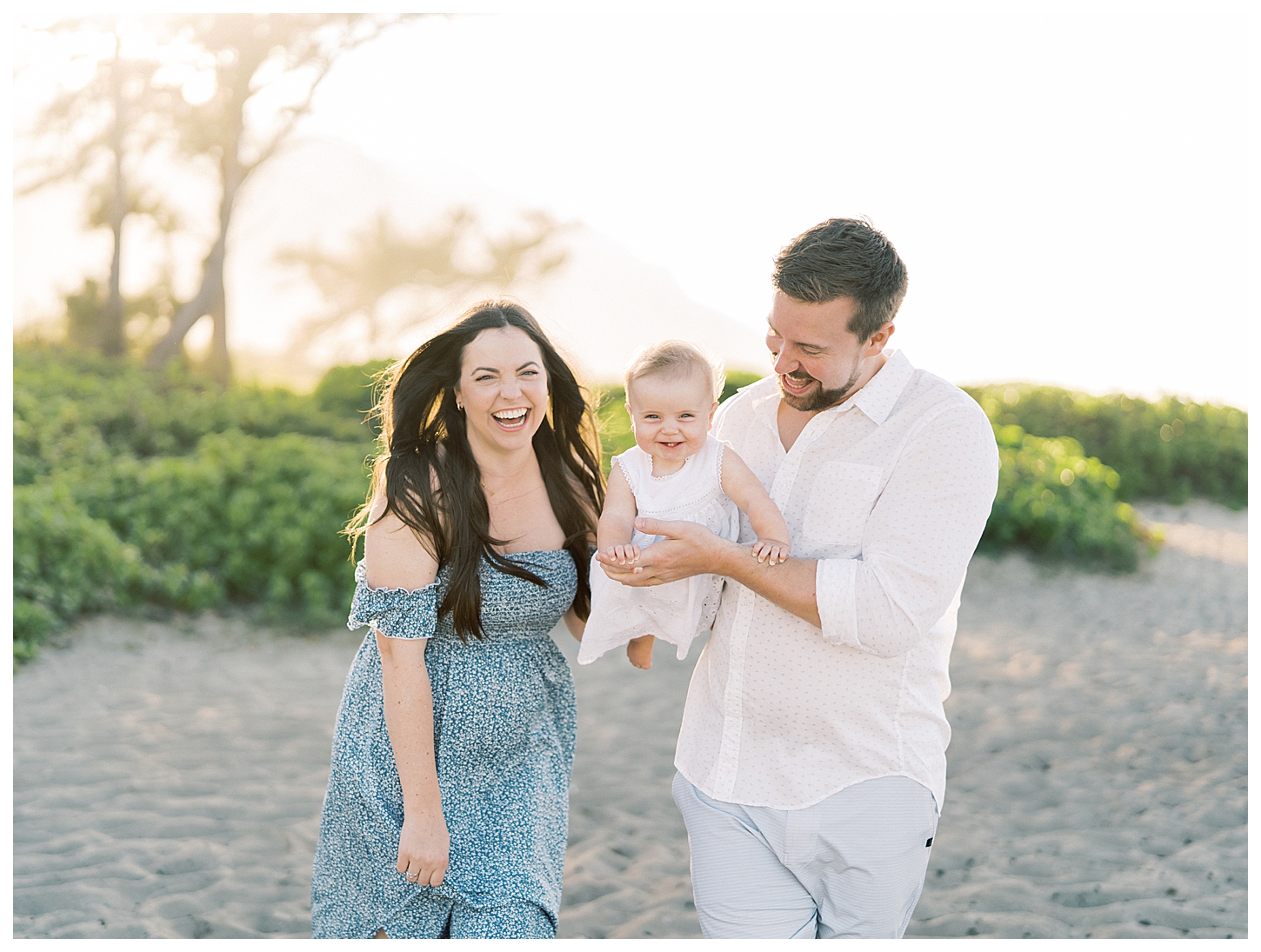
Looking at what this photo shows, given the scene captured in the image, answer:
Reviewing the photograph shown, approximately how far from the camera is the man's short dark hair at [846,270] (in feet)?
7.61

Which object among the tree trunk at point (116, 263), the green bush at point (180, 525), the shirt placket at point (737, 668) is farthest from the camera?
the tree trunk at point (116, 263)

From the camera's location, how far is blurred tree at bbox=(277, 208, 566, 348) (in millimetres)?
15672

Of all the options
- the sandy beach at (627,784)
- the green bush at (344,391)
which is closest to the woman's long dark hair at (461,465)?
the sandy beach at (627,784)

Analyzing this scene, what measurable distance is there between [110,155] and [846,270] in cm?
1513

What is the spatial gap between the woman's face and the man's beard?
2.24ft

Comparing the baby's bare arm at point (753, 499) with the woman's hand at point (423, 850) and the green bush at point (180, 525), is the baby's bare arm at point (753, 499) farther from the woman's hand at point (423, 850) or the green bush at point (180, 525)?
the green bush at point (180, 525)

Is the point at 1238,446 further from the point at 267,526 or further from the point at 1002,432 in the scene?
the point at 267,526

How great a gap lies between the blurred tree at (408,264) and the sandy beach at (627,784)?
8640 mm

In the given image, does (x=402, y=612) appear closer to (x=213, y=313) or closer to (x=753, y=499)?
(x=753, y=499)

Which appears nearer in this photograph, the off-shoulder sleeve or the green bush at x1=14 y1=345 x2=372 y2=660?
the off-shoulder sleeve

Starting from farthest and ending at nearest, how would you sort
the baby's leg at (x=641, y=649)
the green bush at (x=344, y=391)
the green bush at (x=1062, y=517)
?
1. the green bush at (x=344, y=391)
2. the green bush at (x=1062, y=517)
3. the baby's leg at (x=641, y=649)

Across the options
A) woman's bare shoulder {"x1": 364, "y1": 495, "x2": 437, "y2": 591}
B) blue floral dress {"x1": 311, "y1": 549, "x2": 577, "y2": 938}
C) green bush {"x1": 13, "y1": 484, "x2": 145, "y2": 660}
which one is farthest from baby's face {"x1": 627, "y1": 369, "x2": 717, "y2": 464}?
green bush {"x1": 13, "y1": 484, "x2": 145, "y2": 660}

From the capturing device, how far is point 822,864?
98.2 inches

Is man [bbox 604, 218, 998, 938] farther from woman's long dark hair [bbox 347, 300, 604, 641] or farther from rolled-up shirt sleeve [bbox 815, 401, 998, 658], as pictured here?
woman's long dark hair [bbox 347, 300, 604, 641]
